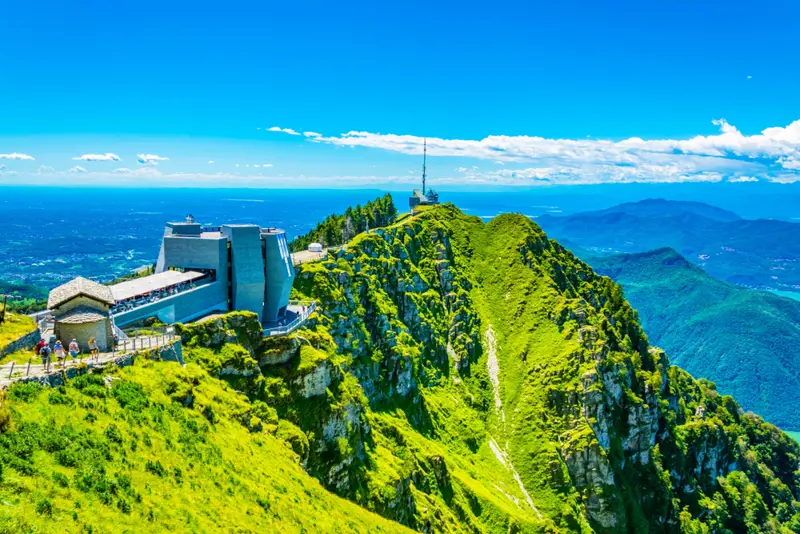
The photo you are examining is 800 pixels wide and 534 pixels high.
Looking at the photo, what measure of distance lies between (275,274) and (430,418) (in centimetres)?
3904

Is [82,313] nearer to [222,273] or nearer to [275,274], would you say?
[222,273]

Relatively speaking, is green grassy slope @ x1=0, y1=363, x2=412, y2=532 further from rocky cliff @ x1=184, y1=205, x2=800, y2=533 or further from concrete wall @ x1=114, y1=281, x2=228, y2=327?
concrete wall @ x1=114, y1=281, x2=228, y2=327

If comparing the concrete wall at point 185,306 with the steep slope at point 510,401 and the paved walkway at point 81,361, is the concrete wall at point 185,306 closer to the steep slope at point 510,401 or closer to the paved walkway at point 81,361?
the paved walkway at point 81,361

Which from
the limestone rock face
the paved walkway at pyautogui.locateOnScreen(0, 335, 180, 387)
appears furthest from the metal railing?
the paved walkway at pyautogui.locateOnScreen(0, 335, 180, 387)

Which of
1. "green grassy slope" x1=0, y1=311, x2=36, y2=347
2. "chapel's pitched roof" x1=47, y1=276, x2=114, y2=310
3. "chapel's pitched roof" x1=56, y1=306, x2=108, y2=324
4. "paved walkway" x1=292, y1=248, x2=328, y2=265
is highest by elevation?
"chapel's pitched roof" x1=47, y1=276, x2=114, y2=310

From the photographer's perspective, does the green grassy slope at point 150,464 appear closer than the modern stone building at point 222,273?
Yes

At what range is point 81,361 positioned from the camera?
29250mm

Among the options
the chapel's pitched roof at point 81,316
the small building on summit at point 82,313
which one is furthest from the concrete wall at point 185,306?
the chapel's pitched roof at point 81,316

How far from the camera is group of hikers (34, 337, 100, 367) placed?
28859 mm

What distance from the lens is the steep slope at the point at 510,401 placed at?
63.1 m

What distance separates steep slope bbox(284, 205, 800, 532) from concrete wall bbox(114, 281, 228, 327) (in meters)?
Result: 12.0

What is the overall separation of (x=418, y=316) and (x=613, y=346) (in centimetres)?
4411

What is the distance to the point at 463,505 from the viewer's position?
207 feet

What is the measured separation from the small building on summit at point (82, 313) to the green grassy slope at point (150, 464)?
4.08 m
